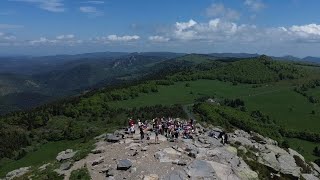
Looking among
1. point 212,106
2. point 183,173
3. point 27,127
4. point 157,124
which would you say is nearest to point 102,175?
point 183,173

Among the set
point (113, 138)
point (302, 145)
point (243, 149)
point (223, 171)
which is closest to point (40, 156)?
point (113, 138)

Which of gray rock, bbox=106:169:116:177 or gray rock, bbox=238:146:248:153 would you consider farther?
gray rock, bbox=238:146:248:153

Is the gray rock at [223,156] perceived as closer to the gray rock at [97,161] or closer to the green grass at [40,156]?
the gray rock at [97,161]

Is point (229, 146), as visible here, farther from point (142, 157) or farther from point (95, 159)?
point (95, 159)

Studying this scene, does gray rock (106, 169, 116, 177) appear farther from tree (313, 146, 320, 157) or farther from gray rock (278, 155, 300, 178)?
tree (313, 146, 320, 157)

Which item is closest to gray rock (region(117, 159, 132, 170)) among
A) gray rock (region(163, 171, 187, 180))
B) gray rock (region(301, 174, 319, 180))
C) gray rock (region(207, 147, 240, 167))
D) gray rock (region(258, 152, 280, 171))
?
gray rock (region(163, 171, 187, 180))

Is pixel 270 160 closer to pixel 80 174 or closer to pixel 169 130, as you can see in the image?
pixel 169 130
